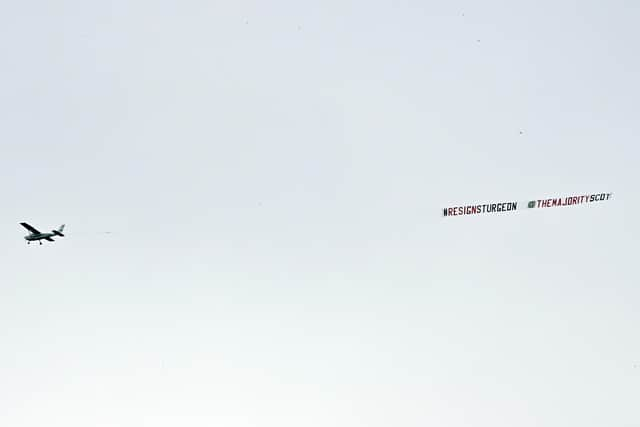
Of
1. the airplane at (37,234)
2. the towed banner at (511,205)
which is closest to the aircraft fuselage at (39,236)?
the airplane at (37,234)

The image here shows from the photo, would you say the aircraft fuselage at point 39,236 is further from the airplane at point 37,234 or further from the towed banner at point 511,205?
the towed banner at point 511,205

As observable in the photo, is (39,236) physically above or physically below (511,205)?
below

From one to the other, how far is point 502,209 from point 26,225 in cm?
791

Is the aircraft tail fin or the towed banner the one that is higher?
the towed banner

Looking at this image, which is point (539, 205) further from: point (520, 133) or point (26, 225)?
point (26, 225)

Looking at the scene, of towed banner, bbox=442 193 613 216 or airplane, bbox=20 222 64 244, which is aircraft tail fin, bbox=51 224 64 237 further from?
towed banner, bbox=442 193 613 216

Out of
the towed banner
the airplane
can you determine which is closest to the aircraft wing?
the airplane

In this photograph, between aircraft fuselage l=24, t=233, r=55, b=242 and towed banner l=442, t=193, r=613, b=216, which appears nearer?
aircraft fuselage l=24, t=233, r=55, b=242

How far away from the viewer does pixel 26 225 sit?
9.77 metres

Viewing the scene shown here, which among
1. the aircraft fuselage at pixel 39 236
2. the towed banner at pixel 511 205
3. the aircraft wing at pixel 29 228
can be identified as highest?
the towed banner at pixel 511 205

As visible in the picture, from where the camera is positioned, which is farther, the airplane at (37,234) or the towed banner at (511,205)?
the towed banner at (511,205)

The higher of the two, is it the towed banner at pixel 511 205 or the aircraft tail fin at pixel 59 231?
the towed banner at pixel 511 205

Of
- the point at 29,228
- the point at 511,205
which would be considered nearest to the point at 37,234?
the point at 29,228

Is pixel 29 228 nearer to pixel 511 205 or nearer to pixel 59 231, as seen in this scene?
pixel 59 231
